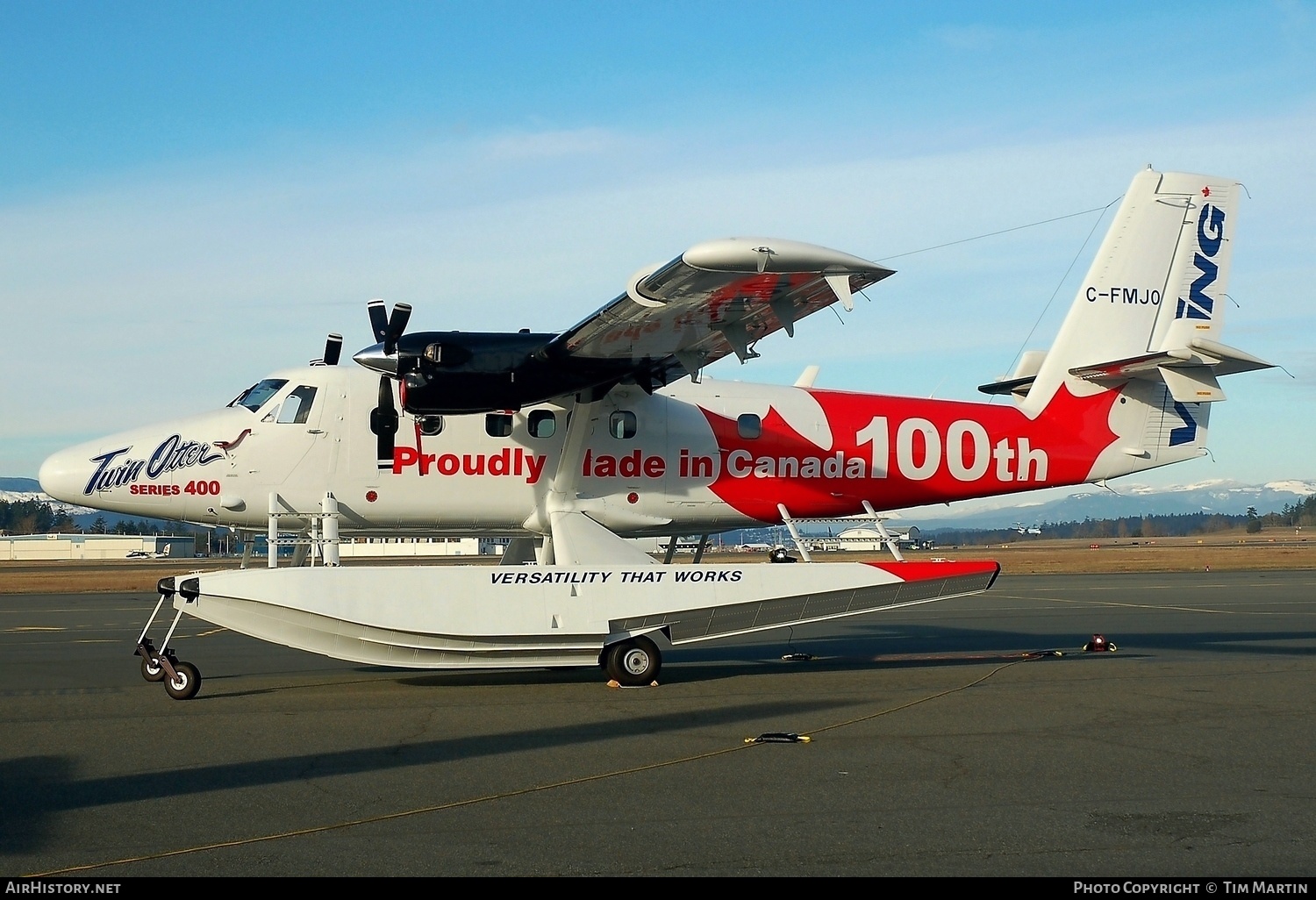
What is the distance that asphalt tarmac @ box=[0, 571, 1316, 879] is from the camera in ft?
17.9

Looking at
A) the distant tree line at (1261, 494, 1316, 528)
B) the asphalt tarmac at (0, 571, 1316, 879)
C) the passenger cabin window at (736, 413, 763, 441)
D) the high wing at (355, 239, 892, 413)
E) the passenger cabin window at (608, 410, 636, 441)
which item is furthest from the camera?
the distant tree line at (1261, 494, 1316, 528)

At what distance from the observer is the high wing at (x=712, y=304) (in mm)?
9914

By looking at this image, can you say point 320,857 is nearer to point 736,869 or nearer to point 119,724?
point 736,869

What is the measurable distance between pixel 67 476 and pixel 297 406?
2851mm

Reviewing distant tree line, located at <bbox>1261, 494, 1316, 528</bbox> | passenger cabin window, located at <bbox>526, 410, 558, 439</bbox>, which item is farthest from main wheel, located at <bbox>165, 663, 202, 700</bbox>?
distant tree line, located at <bbox>1261, 494, 1316, 528</bbox>

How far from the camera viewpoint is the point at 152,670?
11.7 meters

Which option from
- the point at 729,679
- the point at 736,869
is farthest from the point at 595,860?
the point at 729,679

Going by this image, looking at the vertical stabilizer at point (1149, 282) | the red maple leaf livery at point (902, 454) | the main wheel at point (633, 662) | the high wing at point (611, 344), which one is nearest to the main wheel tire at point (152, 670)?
the high wing at point (611, 344)

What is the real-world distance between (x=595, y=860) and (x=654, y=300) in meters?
6.60

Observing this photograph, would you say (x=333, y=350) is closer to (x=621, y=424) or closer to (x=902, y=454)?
(x=621, y=424)

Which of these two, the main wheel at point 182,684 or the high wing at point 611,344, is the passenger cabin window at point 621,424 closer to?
the high wing at point 611,344

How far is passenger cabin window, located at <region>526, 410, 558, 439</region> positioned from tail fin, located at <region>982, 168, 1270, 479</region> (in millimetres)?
6565

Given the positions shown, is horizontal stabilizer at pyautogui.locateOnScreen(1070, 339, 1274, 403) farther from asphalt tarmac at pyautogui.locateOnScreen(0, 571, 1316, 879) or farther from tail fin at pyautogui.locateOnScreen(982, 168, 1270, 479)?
asphalt tarmac at pyautogui.locateOnScreen(0, 571, 1316, 879)

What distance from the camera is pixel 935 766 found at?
759cm
